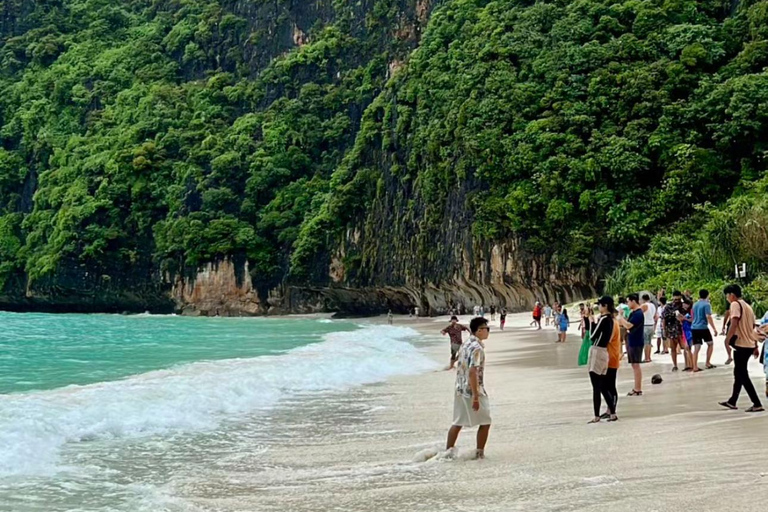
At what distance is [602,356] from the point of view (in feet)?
27.9

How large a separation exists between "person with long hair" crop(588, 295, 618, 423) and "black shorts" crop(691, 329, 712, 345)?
4100 millimetres

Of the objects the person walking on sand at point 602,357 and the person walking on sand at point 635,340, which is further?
the person walking on sand at point 635,340

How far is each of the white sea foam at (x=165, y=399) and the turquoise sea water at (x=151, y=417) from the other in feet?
0.07

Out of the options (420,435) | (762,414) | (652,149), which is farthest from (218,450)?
(652,149)

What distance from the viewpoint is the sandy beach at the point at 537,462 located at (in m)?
5.67

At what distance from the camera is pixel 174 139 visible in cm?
6775

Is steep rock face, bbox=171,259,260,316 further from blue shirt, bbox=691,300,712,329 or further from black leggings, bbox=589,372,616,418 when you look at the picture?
black leggings, bbox=589,372,616,418

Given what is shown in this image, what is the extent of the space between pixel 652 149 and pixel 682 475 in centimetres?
3050

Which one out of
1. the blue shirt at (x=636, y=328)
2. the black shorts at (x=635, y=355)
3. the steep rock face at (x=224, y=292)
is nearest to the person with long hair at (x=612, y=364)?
the black shorts at (x=635, y=355)

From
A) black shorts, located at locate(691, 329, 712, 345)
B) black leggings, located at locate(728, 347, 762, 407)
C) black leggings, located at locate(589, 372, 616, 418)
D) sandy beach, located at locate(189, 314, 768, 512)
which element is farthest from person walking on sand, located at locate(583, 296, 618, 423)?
black shorts, located at locate(691, 329, 712, 345)

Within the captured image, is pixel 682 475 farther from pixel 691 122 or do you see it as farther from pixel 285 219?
pixel 285 219

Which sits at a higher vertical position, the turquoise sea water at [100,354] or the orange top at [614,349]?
the orange top at [614,349]

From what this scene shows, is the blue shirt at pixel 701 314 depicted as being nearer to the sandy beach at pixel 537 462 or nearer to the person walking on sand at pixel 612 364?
the sandy beach at pixel 537 462

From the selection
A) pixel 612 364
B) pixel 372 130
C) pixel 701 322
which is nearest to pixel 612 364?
pixel 612 364
